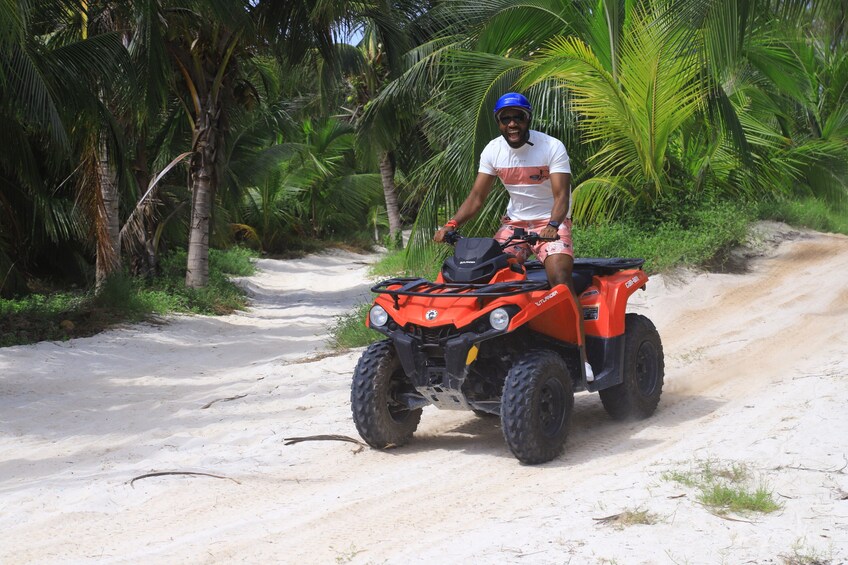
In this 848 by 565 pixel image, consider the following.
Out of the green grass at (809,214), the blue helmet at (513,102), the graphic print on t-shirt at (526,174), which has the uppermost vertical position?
the blue helmet at (513,102)

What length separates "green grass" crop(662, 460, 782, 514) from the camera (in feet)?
12.8

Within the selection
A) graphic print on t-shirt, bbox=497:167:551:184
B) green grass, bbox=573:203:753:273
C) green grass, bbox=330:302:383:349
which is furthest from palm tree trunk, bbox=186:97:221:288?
graphic print on t-shirt, bbox=497:167:551:184

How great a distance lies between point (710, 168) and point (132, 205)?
1028 centimetres

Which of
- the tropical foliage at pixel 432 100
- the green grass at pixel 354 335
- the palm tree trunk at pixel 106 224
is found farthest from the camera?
the palm tree trunk at pixel 106 224

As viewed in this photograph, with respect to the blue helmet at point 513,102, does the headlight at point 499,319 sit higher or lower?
lower

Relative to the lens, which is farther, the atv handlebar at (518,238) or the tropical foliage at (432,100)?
the tropical foliage at (432,100)

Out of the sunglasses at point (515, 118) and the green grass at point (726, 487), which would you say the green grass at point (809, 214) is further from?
the green grass at point (726, 487)

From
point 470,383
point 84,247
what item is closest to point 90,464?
point 470,383

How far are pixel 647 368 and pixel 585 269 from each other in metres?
0.84

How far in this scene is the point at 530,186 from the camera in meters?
5.65

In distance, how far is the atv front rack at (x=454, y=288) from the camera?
197 inches

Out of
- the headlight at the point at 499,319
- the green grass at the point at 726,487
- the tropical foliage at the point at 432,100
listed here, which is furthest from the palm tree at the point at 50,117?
the green grass at the point at 726,487

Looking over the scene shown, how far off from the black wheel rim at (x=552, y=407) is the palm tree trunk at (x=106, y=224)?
949 cm

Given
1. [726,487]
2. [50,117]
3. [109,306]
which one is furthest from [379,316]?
[109,306]
